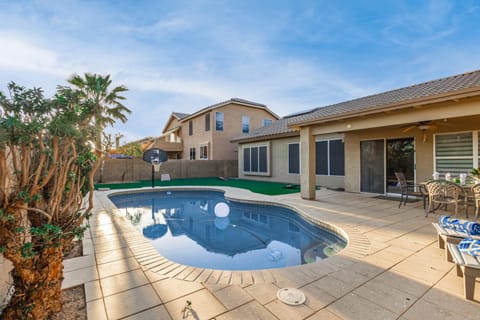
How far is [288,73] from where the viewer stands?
12930 mm

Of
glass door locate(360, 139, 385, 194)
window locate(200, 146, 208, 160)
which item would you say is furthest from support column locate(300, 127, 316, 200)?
window locate(200, 146, 208, 160)

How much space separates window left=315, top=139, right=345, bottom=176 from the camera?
36.1ft

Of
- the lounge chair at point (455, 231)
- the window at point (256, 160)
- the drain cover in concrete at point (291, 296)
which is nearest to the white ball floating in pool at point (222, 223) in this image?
the drain cover in concrete at point (291, 296)

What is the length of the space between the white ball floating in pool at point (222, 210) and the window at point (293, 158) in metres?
5.63

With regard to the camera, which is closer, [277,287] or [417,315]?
[417,315]

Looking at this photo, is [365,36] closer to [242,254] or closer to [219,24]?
[219,24]

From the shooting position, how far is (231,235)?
6.11 meters

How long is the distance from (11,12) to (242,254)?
6.87m

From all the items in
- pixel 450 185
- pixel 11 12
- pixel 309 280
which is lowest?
pixel 309 280

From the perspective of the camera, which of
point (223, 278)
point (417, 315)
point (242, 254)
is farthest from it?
point (242, 254)

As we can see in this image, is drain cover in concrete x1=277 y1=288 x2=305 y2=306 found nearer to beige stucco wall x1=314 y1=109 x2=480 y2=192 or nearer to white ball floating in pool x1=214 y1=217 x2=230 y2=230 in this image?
white ball floating in pool x1=214 y1=217 x2=230 y2=230

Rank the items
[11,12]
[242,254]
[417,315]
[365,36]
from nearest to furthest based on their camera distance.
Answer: [417,315]
[11,12]
[242,254]
[365,36]

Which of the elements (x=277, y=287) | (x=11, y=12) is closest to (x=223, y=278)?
(x=277, y=287)

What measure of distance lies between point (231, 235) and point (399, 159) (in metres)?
7.44
